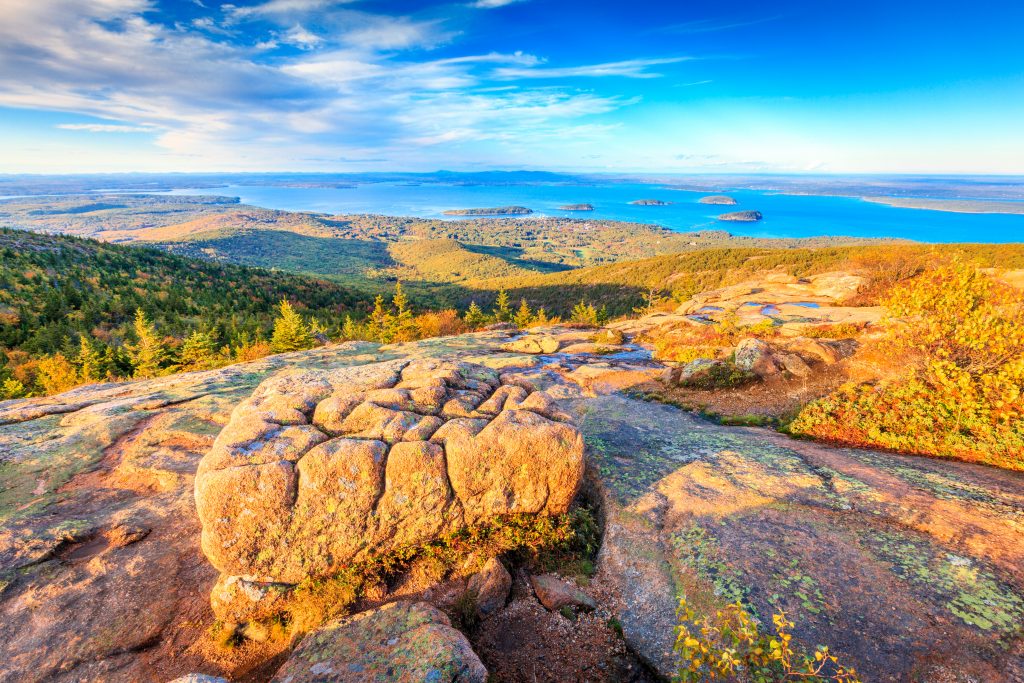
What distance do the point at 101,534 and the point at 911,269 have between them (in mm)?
57128

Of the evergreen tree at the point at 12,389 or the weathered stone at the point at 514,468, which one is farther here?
the evergreen tree at the point at 12,389

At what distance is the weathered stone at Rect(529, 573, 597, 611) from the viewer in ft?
22.4

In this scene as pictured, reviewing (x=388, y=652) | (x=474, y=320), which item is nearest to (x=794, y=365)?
(x=388, y=652)

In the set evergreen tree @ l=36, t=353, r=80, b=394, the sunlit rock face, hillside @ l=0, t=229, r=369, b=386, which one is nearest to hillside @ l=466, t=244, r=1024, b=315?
hillside @ l=0, t=229, r=369, b=386

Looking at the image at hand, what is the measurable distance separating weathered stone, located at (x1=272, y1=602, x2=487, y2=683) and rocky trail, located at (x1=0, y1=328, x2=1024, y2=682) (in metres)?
0.06

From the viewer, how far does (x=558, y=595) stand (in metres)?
6.89

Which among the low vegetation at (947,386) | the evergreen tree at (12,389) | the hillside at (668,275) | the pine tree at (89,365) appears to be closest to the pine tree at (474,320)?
the pine tree at (89,365)

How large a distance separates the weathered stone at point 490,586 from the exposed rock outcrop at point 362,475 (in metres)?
0.87

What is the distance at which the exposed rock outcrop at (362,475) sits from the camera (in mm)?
6914

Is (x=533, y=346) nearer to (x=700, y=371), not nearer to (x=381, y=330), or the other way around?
(x=700, y=371)

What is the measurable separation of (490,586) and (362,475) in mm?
2943

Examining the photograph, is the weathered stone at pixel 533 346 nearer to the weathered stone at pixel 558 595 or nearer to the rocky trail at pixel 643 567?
the rocky trail at pixel 643 567

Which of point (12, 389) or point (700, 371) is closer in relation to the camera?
point (700, 371)

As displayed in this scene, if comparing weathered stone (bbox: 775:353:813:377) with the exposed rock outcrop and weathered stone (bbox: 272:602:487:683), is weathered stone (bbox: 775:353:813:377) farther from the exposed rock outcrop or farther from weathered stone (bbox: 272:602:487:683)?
weathered stone (bbox: 272:602:487:683)
